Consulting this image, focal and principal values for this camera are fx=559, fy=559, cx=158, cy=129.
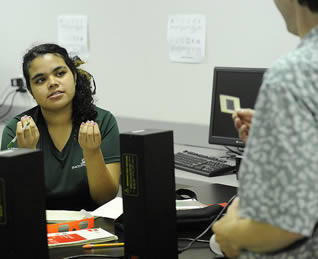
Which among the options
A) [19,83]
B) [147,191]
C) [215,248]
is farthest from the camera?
[19,83]

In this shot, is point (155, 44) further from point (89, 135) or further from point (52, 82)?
point (89, 135)

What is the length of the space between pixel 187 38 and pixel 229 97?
0.50 metres

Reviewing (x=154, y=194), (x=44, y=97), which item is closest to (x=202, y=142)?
(x=44, y=97)

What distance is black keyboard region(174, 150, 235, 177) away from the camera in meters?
2.39

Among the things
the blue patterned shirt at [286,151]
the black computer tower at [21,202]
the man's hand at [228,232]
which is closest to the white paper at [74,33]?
the black computer tower at [21,202]

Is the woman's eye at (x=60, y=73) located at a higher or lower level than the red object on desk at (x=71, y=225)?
higher

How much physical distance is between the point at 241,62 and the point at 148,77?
58 centimetres

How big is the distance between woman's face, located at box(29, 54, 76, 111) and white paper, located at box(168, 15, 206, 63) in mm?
870

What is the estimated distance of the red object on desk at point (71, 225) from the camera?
154 centimetres

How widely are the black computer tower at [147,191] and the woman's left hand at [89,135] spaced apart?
0.59 meters

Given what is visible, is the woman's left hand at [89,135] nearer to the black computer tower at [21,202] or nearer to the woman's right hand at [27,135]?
the woman's right hand at [27,135]

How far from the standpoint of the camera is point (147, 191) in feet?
4.05

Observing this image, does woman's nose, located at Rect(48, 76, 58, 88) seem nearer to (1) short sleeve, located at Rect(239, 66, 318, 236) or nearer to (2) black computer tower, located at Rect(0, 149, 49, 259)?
(2) black computer tower, located at Rect(0, 149, 49, 259)

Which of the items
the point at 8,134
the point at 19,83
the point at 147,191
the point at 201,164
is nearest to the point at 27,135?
the point at 8,134
